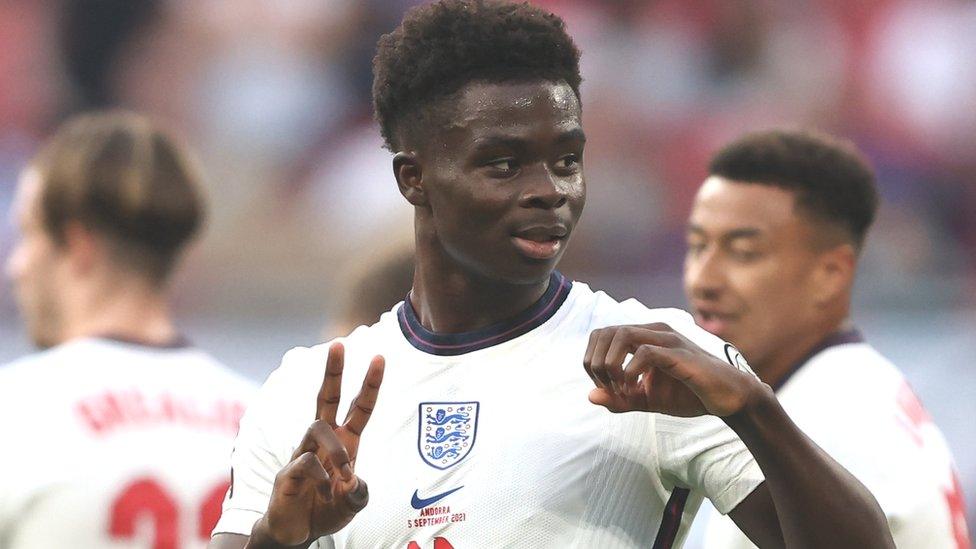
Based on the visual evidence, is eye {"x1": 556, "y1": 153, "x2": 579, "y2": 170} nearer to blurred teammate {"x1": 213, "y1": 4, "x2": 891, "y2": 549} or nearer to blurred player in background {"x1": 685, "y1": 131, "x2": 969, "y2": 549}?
blurred teammate {"x1": 213, "y1": 4, "x2": 891, "y2": 549}

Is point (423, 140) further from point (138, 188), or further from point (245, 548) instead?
point (138, 188)

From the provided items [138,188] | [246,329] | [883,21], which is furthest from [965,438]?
[138,188]

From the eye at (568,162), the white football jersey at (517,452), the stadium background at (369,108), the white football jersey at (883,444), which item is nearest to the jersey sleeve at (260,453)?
the white football jersey at (517,452)

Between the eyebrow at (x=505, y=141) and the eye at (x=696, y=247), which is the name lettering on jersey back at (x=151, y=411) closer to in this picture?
the eye at (x=696, y=247)

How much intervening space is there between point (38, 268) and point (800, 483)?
2.71 meters

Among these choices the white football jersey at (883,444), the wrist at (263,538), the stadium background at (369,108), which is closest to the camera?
the wrist at (263,538)

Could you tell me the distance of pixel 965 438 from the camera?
24.8ft

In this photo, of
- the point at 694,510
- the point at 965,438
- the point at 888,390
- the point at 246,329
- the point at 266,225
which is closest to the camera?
the point at 694,510

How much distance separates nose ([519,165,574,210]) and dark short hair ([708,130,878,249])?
1.97m

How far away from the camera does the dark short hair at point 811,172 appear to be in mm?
4422

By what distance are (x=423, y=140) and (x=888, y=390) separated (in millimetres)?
1816

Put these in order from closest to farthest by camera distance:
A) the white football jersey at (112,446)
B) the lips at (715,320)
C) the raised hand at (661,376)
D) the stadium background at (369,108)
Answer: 1. the raised hand at (661,376)
2. the white football jersey at (112,446)
3. the lips at (715,320)
4. the stadium background at (369,108)

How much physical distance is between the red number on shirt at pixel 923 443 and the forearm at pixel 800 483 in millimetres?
1705

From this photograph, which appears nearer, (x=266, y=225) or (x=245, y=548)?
(x=245, y=548)
